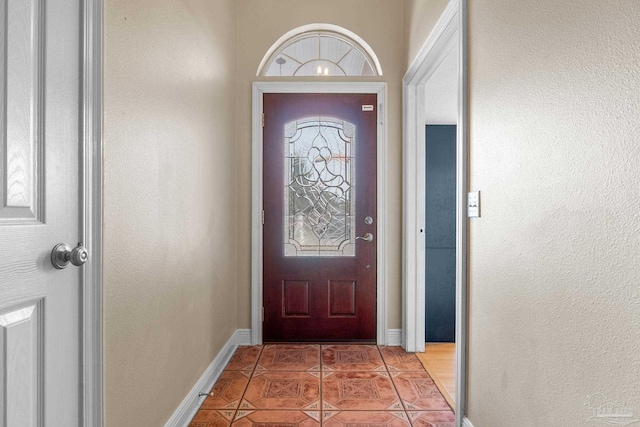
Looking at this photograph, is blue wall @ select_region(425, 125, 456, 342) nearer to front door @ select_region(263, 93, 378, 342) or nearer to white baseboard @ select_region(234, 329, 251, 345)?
front door @ select_region(263, 93, 378, 342)

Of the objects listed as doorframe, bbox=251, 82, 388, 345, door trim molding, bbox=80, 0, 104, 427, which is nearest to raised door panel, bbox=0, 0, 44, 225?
door trim molding, bbox=80, 0, 104, 427

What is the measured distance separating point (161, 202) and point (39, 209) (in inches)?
24.8

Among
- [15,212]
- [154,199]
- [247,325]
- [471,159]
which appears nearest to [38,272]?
[15,212]

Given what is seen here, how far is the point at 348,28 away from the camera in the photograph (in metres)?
2.96

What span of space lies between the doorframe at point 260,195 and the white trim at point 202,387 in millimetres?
307

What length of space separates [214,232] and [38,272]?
1425mm

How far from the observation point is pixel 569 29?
3.28 ft

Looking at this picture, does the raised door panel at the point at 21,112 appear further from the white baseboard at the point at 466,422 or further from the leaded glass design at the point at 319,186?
the leaded glass design at the point at 319,186

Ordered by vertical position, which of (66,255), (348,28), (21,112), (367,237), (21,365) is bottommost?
(21,365)

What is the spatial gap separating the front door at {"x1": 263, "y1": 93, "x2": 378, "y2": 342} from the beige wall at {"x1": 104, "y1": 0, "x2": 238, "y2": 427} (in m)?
0.56

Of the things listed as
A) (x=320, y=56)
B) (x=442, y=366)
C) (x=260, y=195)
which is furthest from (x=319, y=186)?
(x=442, y=366)

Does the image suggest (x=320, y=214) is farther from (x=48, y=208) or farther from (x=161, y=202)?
(x=48, y=208)

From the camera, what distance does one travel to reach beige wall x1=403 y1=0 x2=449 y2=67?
2.13 metres

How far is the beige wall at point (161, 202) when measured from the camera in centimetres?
126
